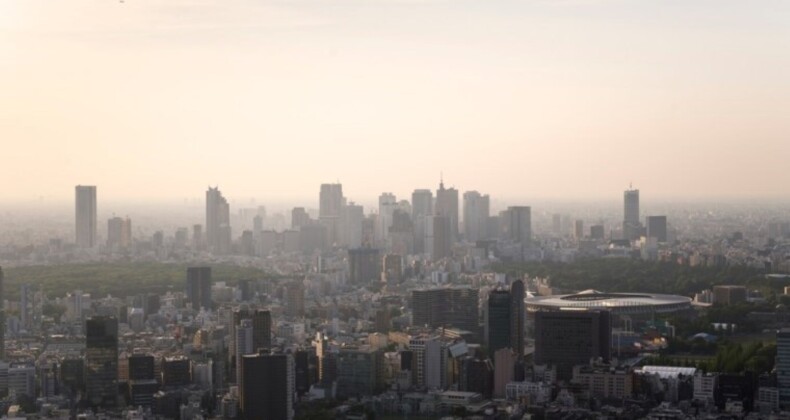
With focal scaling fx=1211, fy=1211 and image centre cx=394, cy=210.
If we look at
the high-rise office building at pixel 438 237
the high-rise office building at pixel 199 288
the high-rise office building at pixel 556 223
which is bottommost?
the high-rise office building at pixel 199 288

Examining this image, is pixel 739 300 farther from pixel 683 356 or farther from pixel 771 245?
pixel 771 245

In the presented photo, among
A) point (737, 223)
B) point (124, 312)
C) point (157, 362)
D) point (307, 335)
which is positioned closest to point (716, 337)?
point (307, 335)

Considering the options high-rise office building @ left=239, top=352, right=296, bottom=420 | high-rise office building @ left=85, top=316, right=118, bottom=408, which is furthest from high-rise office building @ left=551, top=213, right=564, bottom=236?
high-rise office building @ left=239, top=352, right=296, bottom=420

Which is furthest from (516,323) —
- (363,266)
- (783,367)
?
(363,266)

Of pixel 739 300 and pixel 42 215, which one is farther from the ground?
pixel 42 215

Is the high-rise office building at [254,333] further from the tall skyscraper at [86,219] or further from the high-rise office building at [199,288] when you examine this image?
the tall skyscraper at [86,219]

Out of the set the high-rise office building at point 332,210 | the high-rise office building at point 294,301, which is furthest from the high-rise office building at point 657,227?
the high-rise office building at point 294,301
